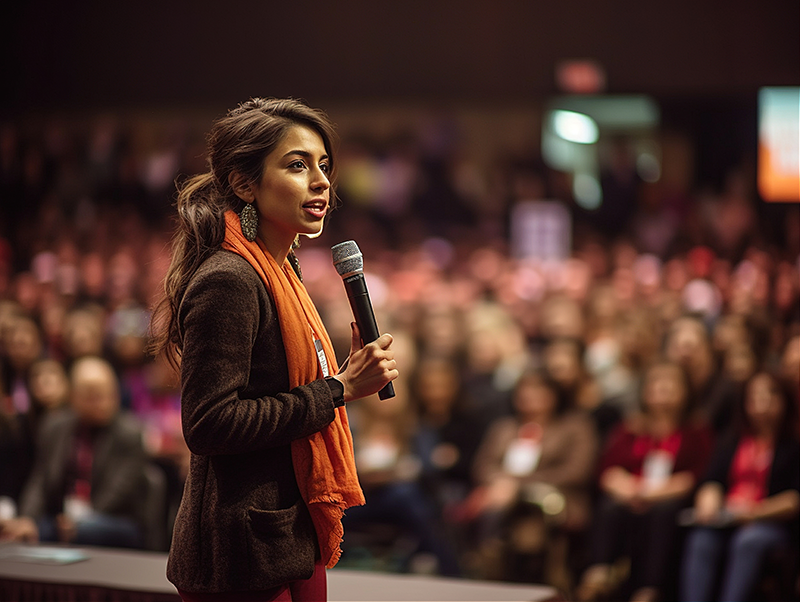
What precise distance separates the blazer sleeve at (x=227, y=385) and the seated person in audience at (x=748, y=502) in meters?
2.50

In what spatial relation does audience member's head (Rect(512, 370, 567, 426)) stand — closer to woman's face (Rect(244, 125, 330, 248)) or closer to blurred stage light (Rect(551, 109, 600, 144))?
woman's face (Rect(244, 125, 330, 248))

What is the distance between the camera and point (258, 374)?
136 cm

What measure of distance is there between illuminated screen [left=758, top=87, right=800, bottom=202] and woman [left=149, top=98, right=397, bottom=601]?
6.18 metres

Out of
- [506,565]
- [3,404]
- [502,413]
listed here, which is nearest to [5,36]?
[3,404]

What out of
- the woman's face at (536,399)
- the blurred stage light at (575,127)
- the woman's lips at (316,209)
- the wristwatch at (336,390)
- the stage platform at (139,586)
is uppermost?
the blurred stage light at (575,127)

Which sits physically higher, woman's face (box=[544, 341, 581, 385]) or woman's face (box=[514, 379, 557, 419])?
woman's face (box=[544, 341, 581, 385])

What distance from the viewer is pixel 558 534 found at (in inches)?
149

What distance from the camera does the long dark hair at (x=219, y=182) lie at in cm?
139

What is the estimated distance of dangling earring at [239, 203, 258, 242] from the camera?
1.41 metres

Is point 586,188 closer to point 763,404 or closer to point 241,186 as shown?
point 763,404

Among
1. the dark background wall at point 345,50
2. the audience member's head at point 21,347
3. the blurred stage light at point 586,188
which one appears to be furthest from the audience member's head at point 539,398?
the blurred stage light at point 586,188

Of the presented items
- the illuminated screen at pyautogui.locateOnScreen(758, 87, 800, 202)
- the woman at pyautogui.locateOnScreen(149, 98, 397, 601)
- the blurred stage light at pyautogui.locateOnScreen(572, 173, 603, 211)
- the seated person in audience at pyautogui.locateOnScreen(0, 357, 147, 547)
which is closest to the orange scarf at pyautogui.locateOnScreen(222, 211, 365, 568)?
the woman at pyautogui.locateOnScreen(149, 98, 397, 601)

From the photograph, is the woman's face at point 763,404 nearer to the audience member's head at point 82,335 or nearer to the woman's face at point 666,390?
the woman's face at point 666,390

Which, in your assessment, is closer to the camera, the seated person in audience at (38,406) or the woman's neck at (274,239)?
the woman's neck at (274,239)
